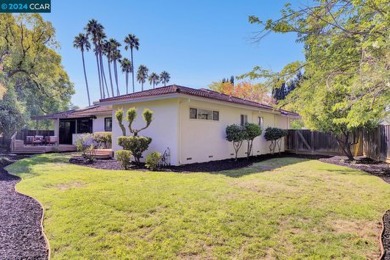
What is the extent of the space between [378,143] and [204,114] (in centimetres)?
983

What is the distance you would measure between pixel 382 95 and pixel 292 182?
4736mm

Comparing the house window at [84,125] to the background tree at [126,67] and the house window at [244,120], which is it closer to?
the house window at [244,120]

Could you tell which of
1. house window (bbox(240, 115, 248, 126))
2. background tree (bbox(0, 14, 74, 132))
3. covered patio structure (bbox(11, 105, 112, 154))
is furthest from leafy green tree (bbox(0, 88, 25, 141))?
house window (bbox(240, 115, 248, 126))

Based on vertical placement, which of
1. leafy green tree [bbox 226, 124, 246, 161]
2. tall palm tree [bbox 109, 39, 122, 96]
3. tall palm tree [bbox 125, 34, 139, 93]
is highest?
tall palm tree [bbox 125, 34, 139, 93]

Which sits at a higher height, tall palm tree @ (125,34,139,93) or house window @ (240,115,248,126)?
tall palm tree @ (125,34,139,93)

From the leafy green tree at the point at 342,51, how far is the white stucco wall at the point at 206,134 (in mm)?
6920

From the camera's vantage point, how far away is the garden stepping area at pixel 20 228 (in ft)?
11.9

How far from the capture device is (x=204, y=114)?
12.5 meters

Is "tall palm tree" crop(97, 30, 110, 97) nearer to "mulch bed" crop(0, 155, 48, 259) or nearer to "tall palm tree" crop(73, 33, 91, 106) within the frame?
"tall palm tree" crop(73, 33, 91, 106)

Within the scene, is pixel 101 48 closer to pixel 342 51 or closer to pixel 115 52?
pixel 115 52

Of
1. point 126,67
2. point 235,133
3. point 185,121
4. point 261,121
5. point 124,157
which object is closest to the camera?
point 124,157

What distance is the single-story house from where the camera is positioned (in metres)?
11.2

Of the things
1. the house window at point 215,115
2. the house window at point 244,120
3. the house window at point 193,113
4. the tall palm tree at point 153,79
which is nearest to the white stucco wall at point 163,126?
the house window at point 193,113

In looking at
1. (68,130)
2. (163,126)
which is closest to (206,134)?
(163,126)
